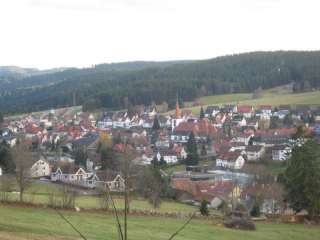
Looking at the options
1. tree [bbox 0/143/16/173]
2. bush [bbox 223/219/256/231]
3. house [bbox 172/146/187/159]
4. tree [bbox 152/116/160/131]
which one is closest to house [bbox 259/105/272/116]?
tree [bbox 152/116/160/131]

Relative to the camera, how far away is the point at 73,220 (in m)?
21.8

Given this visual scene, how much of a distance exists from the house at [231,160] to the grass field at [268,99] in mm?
40291

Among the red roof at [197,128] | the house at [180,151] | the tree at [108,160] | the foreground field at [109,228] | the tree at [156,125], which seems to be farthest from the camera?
the tree at [156,125]

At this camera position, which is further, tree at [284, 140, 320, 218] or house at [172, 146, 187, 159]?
house at [172, 146, 187, 159]

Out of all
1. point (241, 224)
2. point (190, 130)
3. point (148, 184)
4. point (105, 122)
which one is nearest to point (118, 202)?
point (148, 184)

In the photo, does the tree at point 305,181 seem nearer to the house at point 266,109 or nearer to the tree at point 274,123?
the tree at point 274,123

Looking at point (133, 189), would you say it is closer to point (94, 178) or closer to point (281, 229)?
point (94, 178)

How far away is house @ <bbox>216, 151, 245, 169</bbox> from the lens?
61306 mm

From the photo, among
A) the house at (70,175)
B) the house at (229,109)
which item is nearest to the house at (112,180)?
the house at (70,175)

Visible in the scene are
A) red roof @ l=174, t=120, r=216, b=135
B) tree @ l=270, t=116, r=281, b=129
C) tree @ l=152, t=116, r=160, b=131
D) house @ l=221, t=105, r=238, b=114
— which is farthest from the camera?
house @ l=221, t=105, r=238, b=114

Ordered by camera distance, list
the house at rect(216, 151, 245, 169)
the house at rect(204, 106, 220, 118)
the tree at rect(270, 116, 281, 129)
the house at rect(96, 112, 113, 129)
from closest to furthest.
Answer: the house at rect(216, 151, 245, 169) → the tree at rect(270, 116, 281, 129) → the house at rect(204, 106, 220, 118) → the house at rect(96, 112, 113, 129)

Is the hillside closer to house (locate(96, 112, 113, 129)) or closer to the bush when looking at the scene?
house (locate(96, 112, 113, 129))

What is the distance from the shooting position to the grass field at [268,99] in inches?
4105

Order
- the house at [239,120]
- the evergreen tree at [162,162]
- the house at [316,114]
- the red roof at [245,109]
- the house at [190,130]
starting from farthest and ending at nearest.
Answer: the red roof at [245,109] < the house at [239,120] < the house at [316,114] < the house at [190,130] < the evergreen tree at [162,162]
